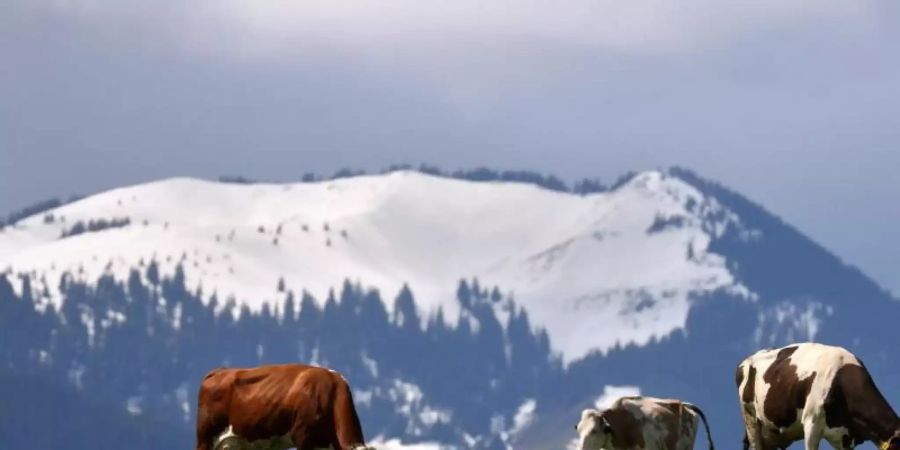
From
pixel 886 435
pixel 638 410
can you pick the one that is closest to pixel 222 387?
pixel 638 410

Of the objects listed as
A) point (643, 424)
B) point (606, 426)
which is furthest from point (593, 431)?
point (643, 424)

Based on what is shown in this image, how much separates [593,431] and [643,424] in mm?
1658

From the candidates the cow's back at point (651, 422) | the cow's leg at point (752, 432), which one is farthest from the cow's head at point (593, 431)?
the cow's leg at point (752, 432)

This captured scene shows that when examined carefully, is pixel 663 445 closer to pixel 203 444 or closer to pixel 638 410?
pixel 638 410

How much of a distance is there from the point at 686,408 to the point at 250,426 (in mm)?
11807

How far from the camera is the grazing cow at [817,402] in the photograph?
2168 inches

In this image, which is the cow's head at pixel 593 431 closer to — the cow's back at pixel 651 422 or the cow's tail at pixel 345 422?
the cow's back at pixel 651 422

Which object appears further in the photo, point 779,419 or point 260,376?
point 779,419

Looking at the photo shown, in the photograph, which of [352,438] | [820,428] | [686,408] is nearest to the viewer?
[352,438]

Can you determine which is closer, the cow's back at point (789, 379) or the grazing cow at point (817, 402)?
the grazing cow at point (817, 402)

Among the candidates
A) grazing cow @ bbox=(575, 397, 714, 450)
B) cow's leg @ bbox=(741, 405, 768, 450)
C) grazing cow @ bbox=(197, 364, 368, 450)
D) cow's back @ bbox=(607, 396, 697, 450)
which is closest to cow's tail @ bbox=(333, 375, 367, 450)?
grazing cow @ bbox=(197, 364, 368, 450)

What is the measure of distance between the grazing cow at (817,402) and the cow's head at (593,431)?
3.53 m

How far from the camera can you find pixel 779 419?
57344 mm

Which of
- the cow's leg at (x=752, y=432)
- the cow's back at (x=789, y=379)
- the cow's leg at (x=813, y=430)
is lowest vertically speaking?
the cow's leg at (x=752, y=432)
